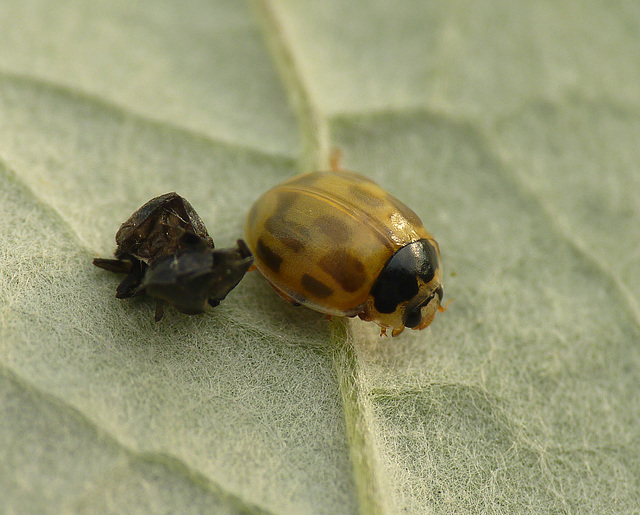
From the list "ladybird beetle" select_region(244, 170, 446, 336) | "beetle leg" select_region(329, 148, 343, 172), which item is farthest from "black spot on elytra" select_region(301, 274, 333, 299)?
"beetle leg" select_region(329, 148, 343, 172)

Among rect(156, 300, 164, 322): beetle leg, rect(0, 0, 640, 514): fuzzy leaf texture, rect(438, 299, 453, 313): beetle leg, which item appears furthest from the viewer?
rect(438, 299, 453, 313): beetle leg

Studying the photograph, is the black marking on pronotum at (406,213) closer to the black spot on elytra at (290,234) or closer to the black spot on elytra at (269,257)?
the black spot on elytra at (290,234)

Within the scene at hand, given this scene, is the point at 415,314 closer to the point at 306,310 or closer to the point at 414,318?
the point at 414,318

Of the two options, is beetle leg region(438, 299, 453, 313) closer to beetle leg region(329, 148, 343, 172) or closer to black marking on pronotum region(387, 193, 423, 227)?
black marking on pronotum region(387, 193, 423, 227)

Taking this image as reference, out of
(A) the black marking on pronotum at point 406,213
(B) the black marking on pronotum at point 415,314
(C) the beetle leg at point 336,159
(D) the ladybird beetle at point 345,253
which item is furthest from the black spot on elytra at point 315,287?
(C) the beetle leg at point 336,159

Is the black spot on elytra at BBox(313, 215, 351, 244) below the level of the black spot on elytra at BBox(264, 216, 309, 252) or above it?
above

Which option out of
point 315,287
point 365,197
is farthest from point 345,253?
point 365,197
